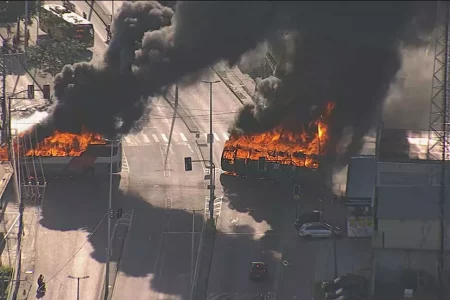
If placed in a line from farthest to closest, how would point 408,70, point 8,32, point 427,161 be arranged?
1. point 8,32
2. point 408,70
3. point 427,161

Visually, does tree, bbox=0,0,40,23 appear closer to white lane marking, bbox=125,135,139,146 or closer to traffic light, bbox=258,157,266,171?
white lane marking, bbox=125,135,139,146

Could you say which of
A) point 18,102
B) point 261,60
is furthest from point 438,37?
point 18,102

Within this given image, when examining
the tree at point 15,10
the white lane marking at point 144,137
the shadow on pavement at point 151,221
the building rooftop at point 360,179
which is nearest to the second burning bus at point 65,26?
the tree at point 15,10

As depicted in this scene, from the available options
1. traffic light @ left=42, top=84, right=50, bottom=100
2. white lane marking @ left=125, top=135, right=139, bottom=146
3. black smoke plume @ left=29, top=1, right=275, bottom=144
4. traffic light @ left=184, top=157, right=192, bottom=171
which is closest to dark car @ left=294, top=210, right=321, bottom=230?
traffic light @ left=184, top=157, right=192, bottom=171

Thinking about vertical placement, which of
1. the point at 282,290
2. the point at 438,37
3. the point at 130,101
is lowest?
the point at 282,290

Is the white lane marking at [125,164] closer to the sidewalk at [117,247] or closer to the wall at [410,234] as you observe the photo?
the sidewalk at [117,247]

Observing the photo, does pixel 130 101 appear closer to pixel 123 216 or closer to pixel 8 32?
pixel 123 216
